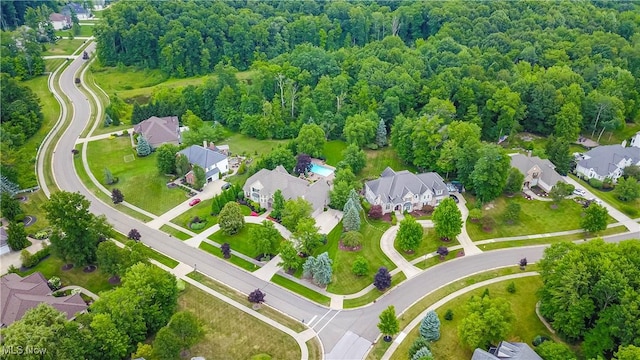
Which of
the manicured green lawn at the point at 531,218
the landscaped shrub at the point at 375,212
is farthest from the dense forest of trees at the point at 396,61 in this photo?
the landscaped shrub at the point at 375,212

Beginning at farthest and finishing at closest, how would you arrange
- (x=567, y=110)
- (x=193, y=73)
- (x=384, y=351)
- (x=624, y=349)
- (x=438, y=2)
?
(x=438, y=2) < (x=193, y=73) < (x=567, y=110) < (x=384, y=351) < (x=624, y=349)

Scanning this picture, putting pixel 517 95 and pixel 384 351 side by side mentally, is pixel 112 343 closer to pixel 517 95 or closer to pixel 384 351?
pixel 384 351

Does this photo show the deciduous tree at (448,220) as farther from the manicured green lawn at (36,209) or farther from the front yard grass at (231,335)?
the manicured green lawn at (36,209)

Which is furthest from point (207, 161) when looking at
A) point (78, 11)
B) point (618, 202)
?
point (78, 11)

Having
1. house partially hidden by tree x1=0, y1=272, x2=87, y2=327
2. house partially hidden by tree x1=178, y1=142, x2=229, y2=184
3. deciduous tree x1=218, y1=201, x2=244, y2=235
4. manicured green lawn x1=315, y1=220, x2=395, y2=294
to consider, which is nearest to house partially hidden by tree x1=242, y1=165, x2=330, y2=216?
manicured green lawn x1=315, y1=220, x2=395, y2=294

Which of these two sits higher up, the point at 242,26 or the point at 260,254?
the point at 242,26

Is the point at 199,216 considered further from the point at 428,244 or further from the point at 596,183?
the point at 596,183

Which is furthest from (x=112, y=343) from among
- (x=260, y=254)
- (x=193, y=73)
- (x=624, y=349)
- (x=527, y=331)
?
(x=193, y=73)
